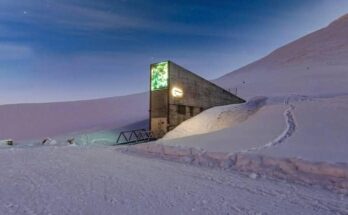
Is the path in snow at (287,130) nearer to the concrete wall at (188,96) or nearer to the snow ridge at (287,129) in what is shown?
the snow ridge at (287,129)

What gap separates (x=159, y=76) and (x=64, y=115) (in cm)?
4996

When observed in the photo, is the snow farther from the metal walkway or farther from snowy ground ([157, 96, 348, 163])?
the metal walkway

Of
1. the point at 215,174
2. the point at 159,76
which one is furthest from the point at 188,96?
the point at 215,174

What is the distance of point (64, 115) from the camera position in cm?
6750

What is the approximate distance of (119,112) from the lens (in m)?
63.6

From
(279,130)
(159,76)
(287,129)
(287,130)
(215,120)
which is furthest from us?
(159,76)

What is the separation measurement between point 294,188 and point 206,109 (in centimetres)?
2116

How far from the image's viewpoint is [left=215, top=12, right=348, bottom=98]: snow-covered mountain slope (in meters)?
39.9

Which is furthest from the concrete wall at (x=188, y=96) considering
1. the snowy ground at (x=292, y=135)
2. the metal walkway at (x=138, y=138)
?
the snowy ground at (x=292, y=135)

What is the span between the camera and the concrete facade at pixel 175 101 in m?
22.8

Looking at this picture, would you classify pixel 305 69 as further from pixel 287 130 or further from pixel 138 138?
pixel 287 130

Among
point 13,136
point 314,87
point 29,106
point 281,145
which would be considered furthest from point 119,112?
point 281,145

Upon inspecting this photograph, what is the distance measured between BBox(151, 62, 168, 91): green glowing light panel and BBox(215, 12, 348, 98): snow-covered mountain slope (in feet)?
63.1

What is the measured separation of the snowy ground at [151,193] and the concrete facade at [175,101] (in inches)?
599
